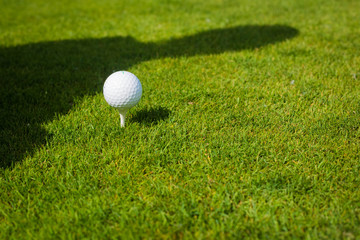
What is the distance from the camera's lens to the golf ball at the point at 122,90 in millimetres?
2689

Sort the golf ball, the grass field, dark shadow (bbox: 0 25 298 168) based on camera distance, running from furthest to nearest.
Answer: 1. dark shadow (bbox: 0 25 298 168)
2. the golf ball
3. the grass field

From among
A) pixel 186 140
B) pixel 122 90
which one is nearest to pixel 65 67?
pixel 122 90

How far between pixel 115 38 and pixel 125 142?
386cm

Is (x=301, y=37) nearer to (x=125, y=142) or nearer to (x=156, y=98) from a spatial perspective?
(x=156, y=98)

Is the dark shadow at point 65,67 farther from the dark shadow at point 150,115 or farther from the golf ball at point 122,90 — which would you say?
the golf ball at point 122,90

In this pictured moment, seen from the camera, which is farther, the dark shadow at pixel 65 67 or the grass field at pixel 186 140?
the dark shadow at pixel 65 67

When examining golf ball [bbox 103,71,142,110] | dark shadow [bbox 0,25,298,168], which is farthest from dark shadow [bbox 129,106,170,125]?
golf ball [bbox 103,71,142,110]

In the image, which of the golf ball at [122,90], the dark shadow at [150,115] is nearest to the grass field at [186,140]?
the dark shadow at [150,115]

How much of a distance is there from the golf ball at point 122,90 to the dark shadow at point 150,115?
1.19ft

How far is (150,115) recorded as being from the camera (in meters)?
3.20

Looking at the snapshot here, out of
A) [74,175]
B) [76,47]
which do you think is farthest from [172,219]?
[76,47]

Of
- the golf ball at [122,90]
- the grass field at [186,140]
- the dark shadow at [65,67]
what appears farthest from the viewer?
the dark shadow at [65,67]

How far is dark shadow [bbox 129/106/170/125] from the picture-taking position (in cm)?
310

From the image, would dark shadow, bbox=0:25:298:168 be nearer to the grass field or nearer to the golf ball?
the grass field
